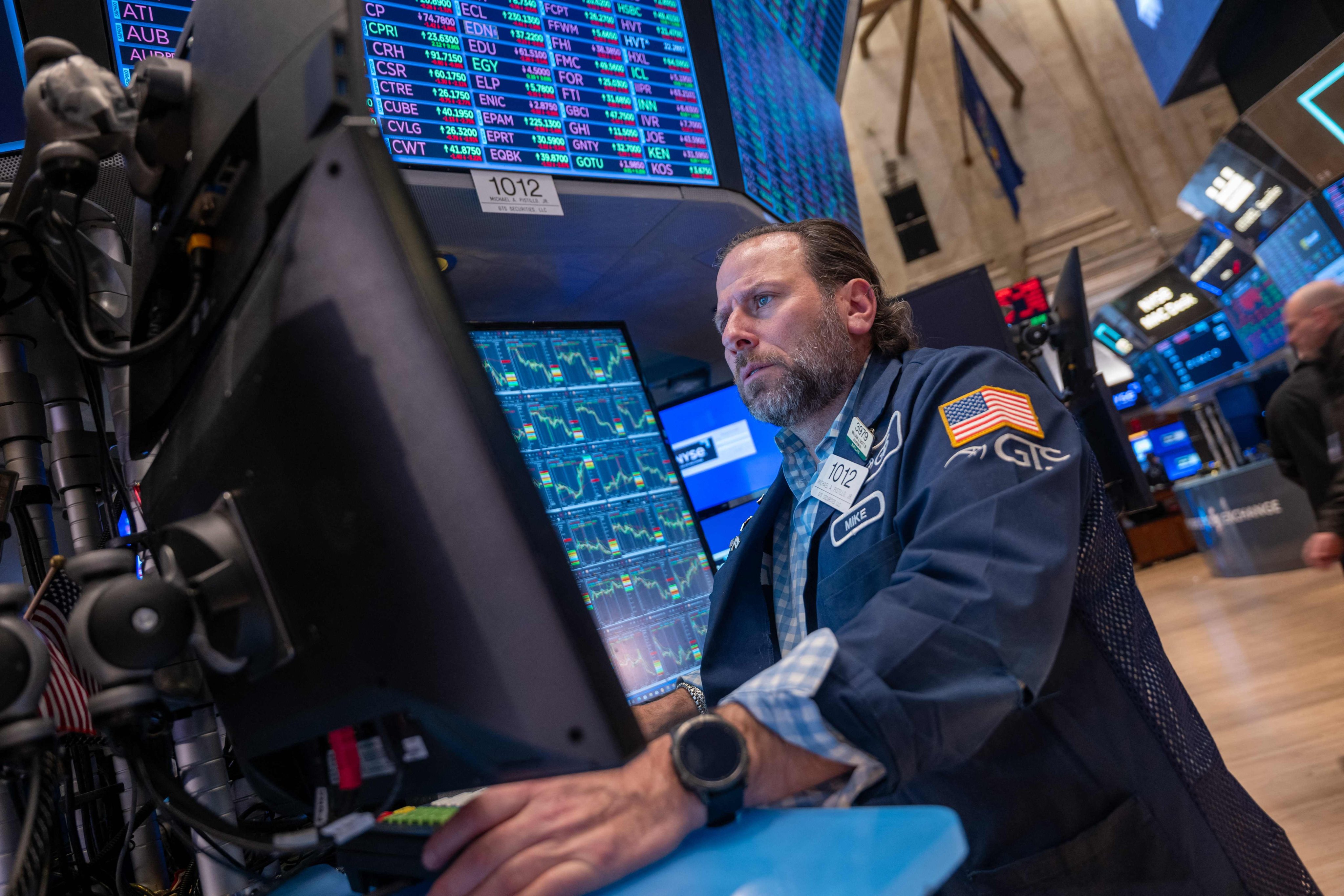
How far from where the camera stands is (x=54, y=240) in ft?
2.61

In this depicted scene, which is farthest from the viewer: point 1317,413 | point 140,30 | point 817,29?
point 1317,413

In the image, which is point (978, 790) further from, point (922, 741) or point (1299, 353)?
point (1299, 353)

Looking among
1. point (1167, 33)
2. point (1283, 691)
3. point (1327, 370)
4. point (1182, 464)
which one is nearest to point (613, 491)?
point (1283, 691)

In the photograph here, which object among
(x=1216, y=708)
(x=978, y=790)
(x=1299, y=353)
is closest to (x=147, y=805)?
(x=978, y=790)

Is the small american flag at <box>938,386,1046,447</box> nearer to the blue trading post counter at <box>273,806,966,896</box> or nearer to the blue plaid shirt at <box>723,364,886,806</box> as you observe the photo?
the blue plaid shirt at <box>723,364,886,806</box>

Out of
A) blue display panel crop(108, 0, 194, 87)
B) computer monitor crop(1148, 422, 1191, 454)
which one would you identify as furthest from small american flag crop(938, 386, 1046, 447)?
computer monitor crop(1148, 422, 1191, 454)

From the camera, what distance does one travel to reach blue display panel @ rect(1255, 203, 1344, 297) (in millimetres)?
5578

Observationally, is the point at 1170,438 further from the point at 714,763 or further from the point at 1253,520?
the point at 714,763

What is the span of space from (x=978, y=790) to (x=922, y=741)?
31cm

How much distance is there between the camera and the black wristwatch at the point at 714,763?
1.93ft

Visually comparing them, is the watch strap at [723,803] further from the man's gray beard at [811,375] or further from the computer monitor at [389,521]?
the man's gray beard at [811,375]

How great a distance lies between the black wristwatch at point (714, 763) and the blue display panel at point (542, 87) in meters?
1.27

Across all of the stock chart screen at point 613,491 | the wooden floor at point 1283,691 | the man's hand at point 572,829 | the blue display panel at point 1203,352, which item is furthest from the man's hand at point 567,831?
the blue display panel at point 1203,352

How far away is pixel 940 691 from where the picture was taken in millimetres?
651
